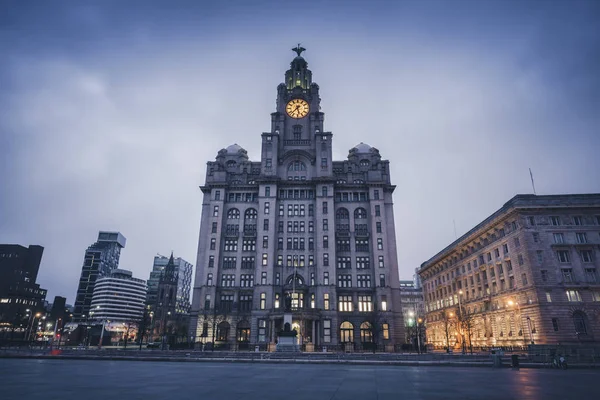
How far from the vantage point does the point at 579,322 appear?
53.8 metres

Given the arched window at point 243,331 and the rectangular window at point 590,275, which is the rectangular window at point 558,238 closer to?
the rectangular window at point 590,275

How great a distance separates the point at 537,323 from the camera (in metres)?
54.3

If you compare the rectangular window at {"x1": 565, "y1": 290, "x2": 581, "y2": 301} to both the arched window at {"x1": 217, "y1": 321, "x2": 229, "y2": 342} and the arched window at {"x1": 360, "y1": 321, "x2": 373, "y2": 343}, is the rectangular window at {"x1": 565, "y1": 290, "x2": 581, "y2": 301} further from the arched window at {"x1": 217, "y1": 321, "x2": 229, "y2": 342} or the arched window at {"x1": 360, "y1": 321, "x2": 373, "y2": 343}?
the arched window at {"x1": 217, "y1": 321, "x2": 229, "y2": 342}

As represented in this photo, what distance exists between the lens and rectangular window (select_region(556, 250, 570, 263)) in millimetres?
57156

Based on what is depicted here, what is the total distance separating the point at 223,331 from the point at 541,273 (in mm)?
58142

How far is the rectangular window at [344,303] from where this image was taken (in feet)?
236

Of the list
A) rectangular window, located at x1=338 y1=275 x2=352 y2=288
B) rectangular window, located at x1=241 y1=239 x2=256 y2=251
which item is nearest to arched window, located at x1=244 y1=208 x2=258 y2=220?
rectangular window, located at x1=241 y1=239 x2=256 y2=251

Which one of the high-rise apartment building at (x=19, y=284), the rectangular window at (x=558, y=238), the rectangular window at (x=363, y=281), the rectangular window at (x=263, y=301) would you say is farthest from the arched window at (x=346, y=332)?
the high-rise apartment building at (x=19, y=284)

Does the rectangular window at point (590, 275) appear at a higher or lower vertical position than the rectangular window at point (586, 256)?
lower

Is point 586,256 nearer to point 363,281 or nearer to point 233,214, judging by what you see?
point 363,281

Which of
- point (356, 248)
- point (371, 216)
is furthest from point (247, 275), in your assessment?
point (371, 216)

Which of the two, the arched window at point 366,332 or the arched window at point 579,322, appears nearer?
the arched window at point 579,322

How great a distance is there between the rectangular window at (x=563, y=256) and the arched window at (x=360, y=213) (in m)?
35.5

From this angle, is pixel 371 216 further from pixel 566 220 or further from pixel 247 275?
pixel 566 220
